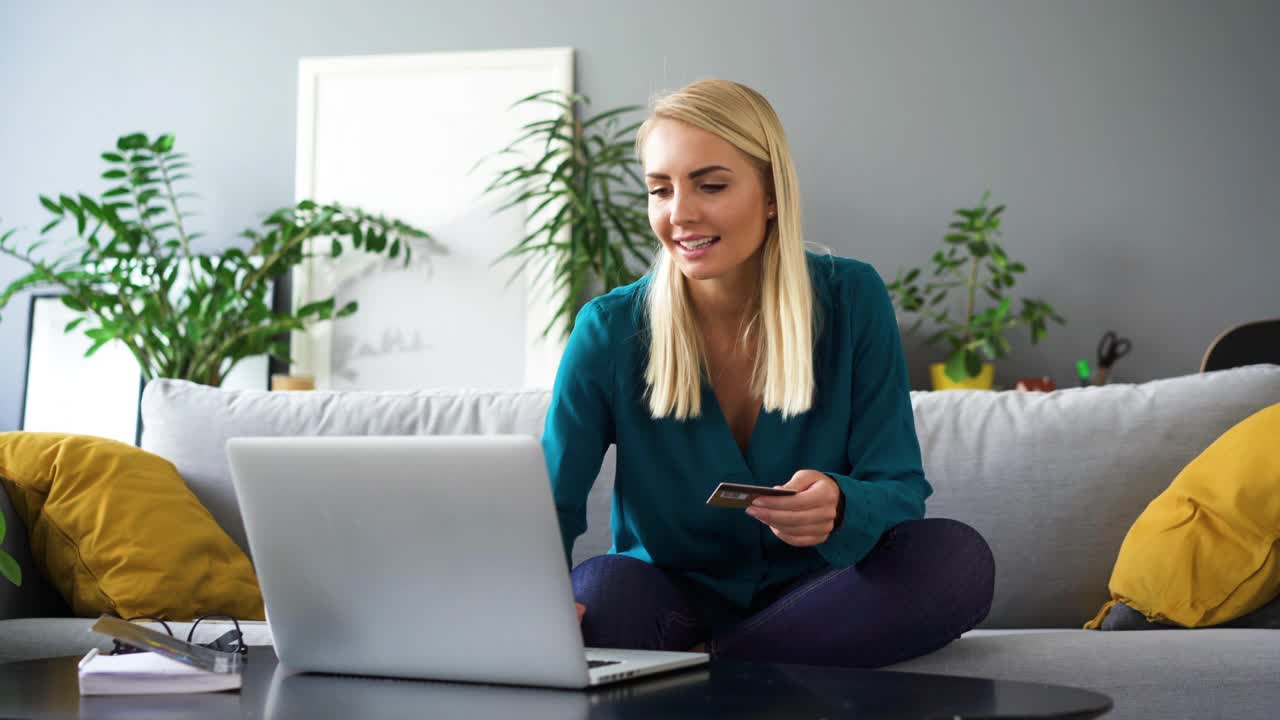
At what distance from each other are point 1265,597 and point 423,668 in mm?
1224

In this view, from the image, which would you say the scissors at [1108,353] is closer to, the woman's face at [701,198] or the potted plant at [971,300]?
the potted plant at [971,300]

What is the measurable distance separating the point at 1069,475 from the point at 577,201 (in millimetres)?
1850

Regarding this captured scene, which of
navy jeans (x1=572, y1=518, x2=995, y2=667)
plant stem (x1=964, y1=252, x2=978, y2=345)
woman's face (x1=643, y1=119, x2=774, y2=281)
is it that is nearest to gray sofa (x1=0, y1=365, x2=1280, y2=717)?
navy jeans (x1=572, y1=518, x2=995, y2=667)

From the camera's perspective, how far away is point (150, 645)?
1081 millimetres

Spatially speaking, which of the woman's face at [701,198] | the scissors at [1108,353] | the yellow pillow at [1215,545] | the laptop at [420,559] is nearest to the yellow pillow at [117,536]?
the laptop at [420,559]

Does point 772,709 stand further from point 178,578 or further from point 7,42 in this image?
point 7,42

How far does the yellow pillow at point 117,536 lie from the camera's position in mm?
1847

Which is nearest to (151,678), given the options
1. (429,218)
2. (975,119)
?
(429,218)

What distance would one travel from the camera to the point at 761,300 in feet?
5.27

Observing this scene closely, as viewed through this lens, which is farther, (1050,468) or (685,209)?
(1050,468)

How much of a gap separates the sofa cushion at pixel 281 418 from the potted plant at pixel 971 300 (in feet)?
5.02

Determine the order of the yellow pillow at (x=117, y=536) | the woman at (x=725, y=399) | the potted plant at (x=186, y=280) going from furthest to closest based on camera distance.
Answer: the potted plant at (x=186, y=280) < the yellow pillow at (x=117, y=536) < the woman at (x=725, y=399)

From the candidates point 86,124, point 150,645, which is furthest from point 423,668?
point 86,124

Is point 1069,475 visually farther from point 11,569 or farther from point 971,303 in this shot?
point 11,569
